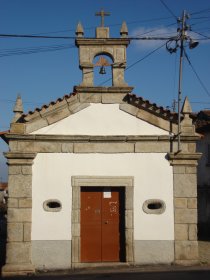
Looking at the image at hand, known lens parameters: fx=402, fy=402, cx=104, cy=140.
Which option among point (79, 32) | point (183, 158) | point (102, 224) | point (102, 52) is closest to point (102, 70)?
point (102, 52)

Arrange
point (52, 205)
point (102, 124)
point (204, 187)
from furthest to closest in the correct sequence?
point (204, 187) → point (102, 124) → point (52, 205)

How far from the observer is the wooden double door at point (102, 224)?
10414mm

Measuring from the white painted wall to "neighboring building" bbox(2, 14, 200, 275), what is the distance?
0.08ft

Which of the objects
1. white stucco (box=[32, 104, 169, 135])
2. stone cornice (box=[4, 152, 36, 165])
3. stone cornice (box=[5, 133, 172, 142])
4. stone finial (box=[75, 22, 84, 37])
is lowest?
stone cornice (box=[4, 152, 36, 165])

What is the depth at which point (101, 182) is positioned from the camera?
34.1 feet

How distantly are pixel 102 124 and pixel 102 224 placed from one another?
8.61ft

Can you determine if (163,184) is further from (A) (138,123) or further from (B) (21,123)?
(B) (21,123)

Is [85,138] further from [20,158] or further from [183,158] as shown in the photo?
[183,158]

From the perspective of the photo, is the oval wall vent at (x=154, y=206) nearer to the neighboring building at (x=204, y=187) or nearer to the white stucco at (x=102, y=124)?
the white stucco at (x=102, y=124)

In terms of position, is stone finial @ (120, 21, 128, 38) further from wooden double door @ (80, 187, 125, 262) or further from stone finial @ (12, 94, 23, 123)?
wooden double door @ (80, 187, 125, 262)

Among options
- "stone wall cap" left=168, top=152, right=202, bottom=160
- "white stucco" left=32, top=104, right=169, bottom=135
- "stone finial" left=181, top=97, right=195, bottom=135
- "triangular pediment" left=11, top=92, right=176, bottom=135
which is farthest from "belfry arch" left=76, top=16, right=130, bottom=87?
"stone wall cap" left=168, top=152, right=202, bottom=160

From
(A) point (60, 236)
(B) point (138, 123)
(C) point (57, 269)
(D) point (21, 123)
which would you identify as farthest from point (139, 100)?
(C) point (57, 269)

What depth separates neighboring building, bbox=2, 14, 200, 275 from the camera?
10156 mm

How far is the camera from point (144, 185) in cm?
1050
